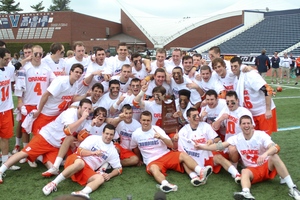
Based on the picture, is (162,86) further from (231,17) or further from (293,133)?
(231,17)

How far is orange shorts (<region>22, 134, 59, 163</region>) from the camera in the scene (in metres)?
5.10

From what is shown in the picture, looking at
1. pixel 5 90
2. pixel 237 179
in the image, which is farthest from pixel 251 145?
pixel 5 90

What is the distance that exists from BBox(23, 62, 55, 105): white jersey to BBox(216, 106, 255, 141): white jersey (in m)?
3.00

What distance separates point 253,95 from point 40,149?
3448 mm

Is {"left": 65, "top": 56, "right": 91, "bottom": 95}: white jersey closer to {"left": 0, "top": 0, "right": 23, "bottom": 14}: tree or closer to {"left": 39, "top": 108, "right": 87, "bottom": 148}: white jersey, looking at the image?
{"left": 39, "top": 108, "right": 87, "bottom": 148}: white jersey

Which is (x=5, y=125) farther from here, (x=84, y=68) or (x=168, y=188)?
(x=168, y=188)

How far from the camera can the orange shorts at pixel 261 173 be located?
4.55 m

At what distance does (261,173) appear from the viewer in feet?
15.0

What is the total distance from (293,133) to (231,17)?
4140cm

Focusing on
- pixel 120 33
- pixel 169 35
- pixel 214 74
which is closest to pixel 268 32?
pixel 169 35

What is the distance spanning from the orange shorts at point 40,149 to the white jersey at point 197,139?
1963 mm

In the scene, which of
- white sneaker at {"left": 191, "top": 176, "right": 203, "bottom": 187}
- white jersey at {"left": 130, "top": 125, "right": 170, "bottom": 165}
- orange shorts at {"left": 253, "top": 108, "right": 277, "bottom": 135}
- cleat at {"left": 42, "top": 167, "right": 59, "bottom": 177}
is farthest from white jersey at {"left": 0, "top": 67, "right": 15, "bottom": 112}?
orange shorts at {"left": 253, "top": 108, "right": 277, "bottom": 135}

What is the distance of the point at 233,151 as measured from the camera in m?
4.88

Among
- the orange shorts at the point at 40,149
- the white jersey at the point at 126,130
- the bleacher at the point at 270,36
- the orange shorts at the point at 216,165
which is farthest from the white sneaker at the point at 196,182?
the bleacher at the point at 270,36
